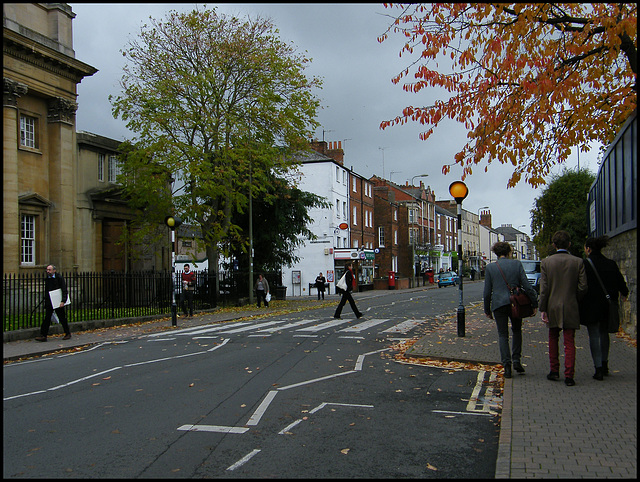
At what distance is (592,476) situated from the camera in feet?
13.8

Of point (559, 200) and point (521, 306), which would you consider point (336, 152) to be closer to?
point (559, 200)

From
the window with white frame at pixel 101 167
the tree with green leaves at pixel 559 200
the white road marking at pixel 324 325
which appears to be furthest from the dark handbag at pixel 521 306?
the tree with green leaves at pixel 559 200

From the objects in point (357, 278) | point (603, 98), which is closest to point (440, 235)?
point (357, 278)

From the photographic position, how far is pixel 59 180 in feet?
84.6

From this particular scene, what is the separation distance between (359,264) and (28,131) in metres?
31.3

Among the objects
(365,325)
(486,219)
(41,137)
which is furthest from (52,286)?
(486,219)

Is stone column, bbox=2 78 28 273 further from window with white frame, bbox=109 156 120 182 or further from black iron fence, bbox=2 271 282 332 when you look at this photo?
window with white frame, bbox=109 156 120 182

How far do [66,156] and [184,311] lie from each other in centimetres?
993

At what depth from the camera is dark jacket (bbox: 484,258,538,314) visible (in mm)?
8180

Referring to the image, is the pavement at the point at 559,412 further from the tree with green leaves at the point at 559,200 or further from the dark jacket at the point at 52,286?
the tree with green leaves at the point at 559,200

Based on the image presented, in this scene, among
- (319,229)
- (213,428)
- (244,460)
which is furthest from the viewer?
(319,229)

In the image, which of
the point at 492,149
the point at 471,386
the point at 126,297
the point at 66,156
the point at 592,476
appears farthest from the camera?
the point at 66,156

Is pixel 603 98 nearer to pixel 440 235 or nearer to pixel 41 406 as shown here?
pixel 41 406

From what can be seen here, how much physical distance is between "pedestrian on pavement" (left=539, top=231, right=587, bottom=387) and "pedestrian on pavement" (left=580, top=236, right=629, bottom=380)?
20cm
